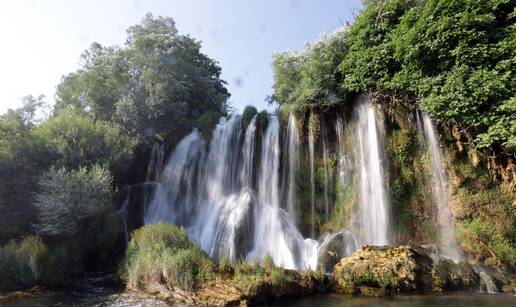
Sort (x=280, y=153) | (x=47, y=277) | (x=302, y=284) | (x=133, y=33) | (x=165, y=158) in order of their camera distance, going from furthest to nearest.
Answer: (x=133, y=33)
(x=165, y=158)
(x=280, y=153)
(x=47, y=277)
(x=302, y=284)

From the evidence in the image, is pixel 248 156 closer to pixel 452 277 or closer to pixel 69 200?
pixel 69 200

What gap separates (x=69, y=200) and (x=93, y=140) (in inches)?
160

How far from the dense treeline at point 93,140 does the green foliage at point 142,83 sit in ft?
0.22

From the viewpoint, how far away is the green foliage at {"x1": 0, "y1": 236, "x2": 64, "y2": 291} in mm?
10625

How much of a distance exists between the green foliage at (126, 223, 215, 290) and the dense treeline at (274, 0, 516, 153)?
30.6 feet

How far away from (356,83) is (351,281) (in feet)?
32.6

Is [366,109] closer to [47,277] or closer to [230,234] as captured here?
[230,234]

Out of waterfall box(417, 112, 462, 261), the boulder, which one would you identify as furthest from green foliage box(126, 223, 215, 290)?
waterfall box(417, 112, 462, 261)

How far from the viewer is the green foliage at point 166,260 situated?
9.93 m

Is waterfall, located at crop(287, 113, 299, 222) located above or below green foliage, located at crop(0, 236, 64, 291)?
above

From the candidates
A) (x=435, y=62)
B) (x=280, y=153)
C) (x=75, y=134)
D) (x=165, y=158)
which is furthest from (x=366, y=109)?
(x=75, y=134)

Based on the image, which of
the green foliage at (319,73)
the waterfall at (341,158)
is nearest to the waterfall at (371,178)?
the waterfall at (341,158)

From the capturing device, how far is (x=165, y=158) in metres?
20.7

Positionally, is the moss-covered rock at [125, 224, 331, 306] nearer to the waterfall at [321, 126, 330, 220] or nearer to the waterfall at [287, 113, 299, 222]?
the waterfall at [321, 126, 330, 220]
